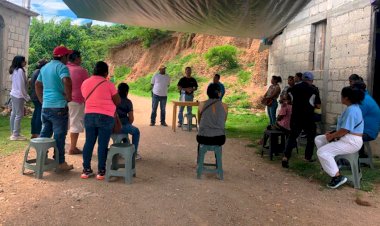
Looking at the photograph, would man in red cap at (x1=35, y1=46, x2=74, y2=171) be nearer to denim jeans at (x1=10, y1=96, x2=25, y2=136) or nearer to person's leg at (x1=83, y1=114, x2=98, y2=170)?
person's leg at (x1=83, y1=114, x2=98, y2=170)

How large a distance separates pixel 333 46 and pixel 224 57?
1666 centimetres

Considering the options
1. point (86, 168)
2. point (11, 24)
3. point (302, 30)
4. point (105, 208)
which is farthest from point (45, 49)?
point (105, 208)

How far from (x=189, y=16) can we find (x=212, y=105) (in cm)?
349

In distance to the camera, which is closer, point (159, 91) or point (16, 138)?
point (16, 138)

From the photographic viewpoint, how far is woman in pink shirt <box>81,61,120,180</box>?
4496 mm

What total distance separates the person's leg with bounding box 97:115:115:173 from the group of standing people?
111 inches

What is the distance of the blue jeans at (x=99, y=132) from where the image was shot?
4512 mm

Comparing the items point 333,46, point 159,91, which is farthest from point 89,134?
point 333,46

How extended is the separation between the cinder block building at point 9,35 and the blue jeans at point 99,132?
7.84 m

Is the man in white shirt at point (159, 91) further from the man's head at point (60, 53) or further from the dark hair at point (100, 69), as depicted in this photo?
the dark hair at point (100, 69)

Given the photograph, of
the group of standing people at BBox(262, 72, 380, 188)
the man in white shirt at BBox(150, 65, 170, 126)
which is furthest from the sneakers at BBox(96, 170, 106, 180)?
the man in white shirt at BBox(150, 65, 170, 126)

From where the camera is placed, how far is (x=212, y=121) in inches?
193

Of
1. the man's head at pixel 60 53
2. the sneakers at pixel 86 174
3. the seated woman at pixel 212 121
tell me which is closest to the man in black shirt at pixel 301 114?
the seated woman at pixel 212 121

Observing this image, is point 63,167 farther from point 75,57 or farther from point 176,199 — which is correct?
point 176,199
